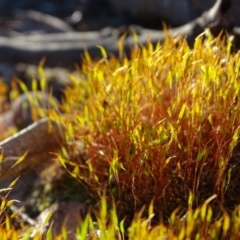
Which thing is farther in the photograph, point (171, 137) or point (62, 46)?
point (62, 46)

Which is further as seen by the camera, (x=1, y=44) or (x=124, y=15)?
(x=124, y=15)

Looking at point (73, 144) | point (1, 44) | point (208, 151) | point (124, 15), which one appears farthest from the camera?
point (124, 15)

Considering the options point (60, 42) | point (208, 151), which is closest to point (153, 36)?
point (60, 42)

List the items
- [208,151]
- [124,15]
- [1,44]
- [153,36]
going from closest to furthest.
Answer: [208,151] < [153,36] < [1,44] < [124,15]

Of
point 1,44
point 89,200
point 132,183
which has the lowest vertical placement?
point 89,200

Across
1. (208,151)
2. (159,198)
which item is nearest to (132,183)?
(159,198)

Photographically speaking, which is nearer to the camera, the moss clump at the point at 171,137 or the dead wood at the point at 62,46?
the moss clump at the point at 171,137

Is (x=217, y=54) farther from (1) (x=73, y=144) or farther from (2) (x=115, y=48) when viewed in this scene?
(2) (x=115, y=48)

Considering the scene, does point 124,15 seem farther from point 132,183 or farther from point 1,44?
point 132,183

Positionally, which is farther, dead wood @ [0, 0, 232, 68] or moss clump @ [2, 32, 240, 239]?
dead wood @ [0, 0, 232, 68]

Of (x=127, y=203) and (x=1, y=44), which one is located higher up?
(x=1, y=44)
